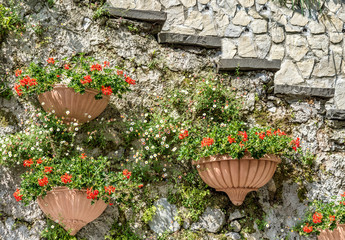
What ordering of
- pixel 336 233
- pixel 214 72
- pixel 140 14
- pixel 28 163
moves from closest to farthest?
pixel 28 163 < pixel 336 233 < pixel 140 14 < pixel 214 72

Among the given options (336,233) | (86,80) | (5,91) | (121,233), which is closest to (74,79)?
(86,80)

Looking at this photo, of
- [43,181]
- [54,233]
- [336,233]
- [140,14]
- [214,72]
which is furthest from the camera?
[214,72]

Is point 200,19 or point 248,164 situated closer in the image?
point 248,164

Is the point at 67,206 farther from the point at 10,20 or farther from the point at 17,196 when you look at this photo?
the point at 10,20

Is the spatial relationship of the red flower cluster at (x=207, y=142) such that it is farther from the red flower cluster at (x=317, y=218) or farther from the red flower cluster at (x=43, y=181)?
the red flower cluster at (x=43, y=181)

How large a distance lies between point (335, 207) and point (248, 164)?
88cm

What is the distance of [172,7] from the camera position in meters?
4.46

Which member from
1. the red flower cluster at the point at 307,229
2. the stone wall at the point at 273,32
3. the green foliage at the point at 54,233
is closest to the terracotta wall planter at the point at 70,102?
the green foliage at the point at 54,233

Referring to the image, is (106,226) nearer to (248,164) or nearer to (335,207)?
(248,164)

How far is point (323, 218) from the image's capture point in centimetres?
362

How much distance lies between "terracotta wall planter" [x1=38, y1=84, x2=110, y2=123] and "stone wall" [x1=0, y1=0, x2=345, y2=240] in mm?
292

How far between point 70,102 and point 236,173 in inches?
59.8

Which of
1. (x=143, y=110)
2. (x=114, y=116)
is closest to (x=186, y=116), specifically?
(x=143, y=110)

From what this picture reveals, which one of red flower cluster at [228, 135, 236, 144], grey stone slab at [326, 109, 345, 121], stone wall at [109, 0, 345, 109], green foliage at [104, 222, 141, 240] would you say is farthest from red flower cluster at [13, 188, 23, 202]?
grey stone slab at [326, 109, 345, 121]
